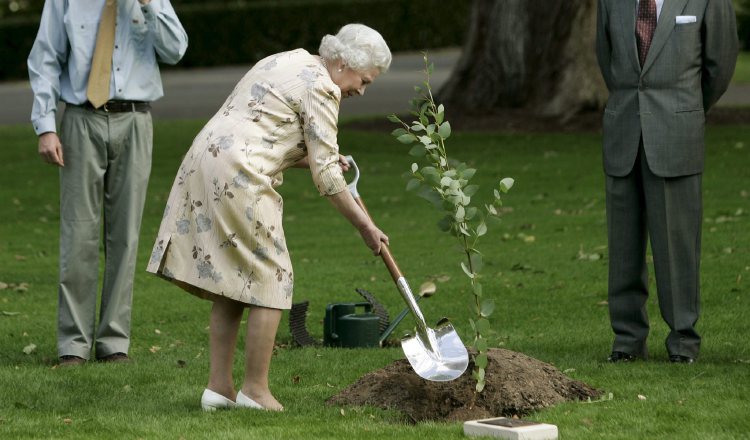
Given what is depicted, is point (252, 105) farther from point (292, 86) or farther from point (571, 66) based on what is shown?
point (571, 66)

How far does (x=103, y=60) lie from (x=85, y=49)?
13 centimetres

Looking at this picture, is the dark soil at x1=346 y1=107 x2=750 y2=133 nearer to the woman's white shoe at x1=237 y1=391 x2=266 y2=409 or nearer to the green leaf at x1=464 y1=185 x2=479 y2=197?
the green leaf at x1=464 y1=185 x2=479 y2=197

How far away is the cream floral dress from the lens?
16.9 feet

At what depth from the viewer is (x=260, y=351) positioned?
5.32m

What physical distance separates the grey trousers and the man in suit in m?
2.38

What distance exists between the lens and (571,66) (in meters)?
18.4

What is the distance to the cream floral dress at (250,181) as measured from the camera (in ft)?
16.9

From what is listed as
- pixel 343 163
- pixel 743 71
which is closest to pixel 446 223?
pixel 343 163

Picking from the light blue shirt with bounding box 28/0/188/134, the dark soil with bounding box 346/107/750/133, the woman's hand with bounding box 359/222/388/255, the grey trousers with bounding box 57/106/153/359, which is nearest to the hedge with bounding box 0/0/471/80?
the dark soil with bounding box 346/107/750/133

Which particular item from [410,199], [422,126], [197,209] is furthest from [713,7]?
[410,199]

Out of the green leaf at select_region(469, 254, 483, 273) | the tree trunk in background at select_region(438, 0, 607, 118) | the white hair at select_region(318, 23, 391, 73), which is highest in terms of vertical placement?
the white hair at select_region(318, 23, 391, 73)

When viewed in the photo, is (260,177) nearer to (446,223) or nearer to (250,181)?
(250,181)

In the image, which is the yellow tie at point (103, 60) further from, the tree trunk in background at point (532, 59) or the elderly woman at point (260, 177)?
the tree trunk in background at point (532, 59)

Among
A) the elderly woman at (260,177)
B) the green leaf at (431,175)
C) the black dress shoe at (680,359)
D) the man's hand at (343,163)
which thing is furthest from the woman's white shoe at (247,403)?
the black dress shoe at (680,359)
